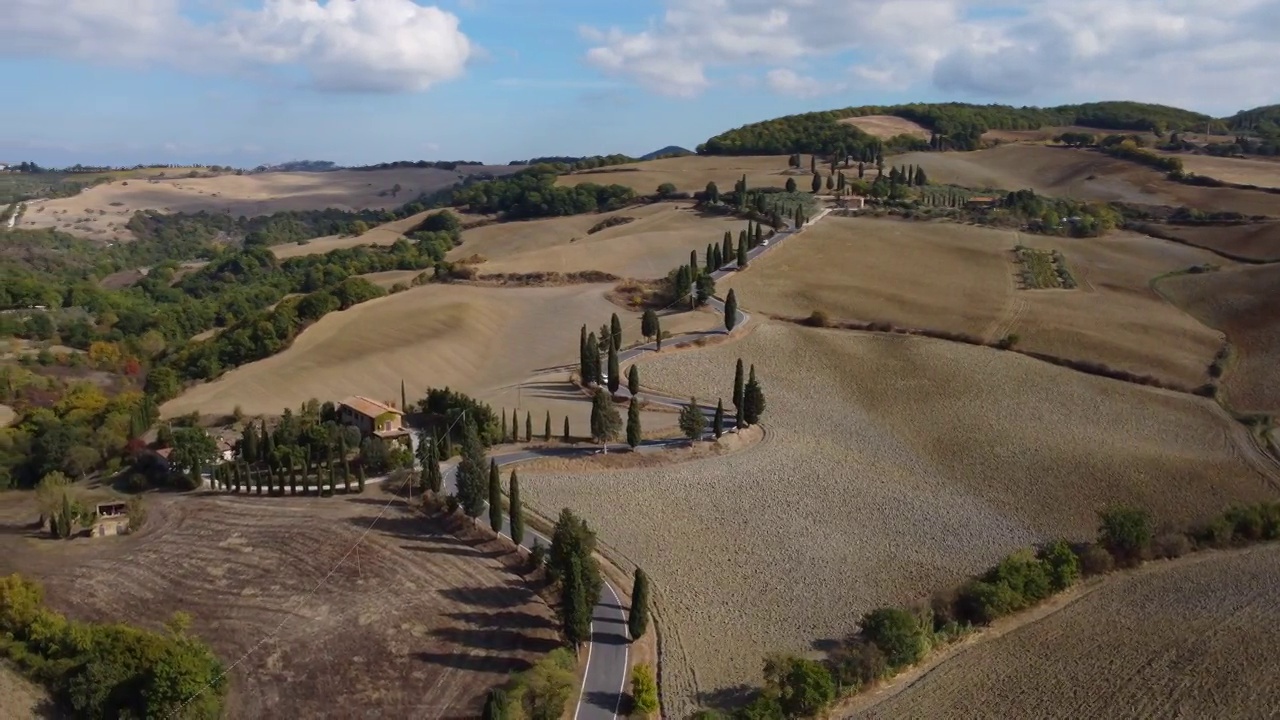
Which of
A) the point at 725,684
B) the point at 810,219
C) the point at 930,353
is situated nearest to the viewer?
the point at 725,684

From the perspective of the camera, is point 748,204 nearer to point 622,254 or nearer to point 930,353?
point 622,254

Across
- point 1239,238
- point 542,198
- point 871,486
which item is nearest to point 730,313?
point 871,486

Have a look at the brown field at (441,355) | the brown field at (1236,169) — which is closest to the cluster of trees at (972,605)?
the brown field at (441,355)

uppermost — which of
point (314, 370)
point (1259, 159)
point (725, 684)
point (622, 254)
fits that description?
point (1259, 159)

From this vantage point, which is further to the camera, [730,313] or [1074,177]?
[1074,177]

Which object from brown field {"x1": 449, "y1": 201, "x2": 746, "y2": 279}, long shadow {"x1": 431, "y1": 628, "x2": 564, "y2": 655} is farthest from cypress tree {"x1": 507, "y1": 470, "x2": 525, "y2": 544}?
brown field {"x1": 449, "y1": 201, "x2": 746, "y2": 279}

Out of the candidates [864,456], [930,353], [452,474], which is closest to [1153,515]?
[864,456]

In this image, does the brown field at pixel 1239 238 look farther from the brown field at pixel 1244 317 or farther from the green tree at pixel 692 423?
the green tree at pixel 692 423

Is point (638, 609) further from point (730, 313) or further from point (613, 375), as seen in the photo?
point (730, 313)
